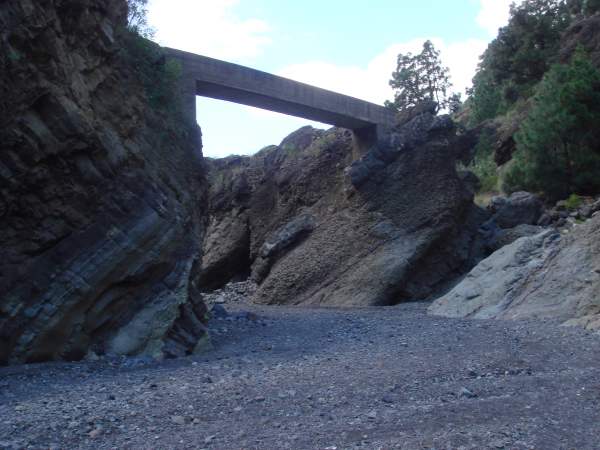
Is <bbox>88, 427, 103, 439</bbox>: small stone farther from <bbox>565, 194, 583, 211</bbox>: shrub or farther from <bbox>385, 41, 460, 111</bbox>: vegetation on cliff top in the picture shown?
<bbox>385, 41, 460, 111</bbox>: vegetation on cliff top

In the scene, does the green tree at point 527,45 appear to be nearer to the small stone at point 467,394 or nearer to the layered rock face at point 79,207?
the layered rock face at point 79,207

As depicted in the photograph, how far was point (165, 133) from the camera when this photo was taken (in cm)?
1027

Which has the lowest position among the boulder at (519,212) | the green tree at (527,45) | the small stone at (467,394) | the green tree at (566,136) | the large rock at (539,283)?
the small stone at (467,394)

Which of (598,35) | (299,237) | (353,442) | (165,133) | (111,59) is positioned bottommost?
(353,442)

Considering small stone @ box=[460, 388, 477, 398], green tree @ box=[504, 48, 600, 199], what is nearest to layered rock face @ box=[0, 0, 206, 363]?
small stone @ box=[460, 388, 477, 398]

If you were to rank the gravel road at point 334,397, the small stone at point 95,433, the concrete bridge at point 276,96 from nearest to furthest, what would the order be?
the gravel road at point 334,397 < the small stone at point 95,433 < the concrete bridge at point 276,96

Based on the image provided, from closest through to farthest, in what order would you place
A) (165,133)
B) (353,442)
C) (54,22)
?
(353,442) < (54,22) < (165,133)

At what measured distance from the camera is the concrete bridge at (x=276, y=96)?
13.6 meters

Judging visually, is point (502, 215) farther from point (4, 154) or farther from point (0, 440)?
point (0, 440)

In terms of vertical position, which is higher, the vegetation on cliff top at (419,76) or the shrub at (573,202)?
the vegetation on cliff top at (419,76)

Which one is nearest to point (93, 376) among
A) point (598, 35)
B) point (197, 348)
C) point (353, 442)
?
point (197, 348)

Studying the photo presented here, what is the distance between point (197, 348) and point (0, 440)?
4.34 meters

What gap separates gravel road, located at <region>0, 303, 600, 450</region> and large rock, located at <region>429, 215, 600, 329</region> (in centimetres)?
95

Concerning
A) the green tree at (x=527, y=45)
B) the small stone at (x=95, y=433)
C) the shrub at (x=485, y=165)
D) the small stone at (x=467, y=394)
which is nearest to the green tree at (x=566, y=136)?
the shrub at (x=485, y=165)
